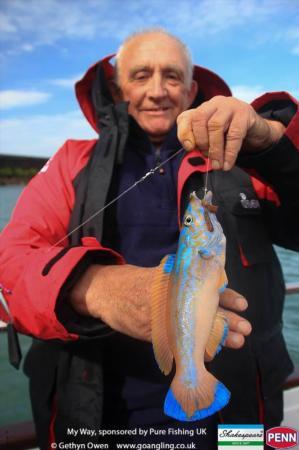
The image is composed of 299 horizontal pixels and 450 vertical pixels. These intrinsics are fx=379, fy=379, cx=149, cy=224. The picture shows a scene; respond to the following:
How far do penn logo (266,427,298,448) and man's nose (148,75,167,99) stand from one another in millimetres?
1772

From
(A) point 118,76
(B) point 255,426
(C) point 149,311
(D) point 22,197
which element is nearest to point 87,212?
(D) point 22,197

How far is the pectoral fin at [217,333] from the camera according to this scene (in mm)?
1003

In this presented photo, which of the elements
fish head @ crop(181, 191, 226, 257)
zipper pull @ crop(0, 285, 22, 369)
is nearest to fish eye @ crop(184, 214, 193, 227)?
fish head @ crop(181, 191, 226, 257)

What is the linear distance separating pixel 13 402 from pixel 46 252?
2.08m

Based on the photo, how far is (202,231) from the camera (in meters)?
1.06

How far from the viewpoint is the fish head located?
3.45 feet

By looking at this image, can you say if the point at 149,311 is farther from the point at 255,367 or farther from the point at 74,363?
the point at 255,367

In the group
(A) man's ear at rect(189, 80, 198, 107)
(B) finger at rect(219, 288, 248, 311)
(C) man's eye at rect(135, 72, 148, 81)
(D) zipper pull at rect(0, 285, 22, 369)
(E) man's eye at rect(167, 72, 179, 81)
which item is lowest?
(D) zipper pull at rect(0, 285, 22, 369)

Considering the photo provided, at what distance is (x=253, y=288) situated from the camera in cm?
176

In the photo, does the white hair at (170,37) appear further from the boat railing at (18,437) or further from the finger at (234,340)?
the boat railing at (18,437)

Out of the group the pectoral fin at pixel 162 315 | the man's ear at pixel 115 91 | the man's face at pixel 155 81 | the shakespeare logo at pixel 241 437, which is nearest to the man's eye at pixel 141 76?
the man's face at pixel 155 81

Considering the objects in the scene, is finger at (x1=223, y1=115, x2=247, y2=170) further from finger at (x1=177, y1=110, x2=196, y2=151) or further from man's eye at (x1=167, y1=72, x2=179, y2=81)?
man's eye at (x1=167, y1=72, x2=179, y2=81)

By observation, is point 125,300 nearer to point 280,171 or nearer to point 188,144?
point 188,144

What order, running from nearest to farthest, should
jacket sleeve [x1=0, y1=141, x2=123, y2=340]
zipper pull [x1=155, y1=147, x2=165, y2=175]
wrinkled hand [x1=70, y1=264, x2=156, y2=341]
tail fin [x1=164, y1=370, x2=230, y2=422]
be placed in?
tail fin [x1=164, y1=370, x2=230, y2=422] → wrinkled hand [x1=70, y1=264, x2=156, y2=341] → jacket sleeve [x1=0, y1=141, x2=123, y2=340] → zipper pull [x1=155, y1=147, x2=165, y2=175]
